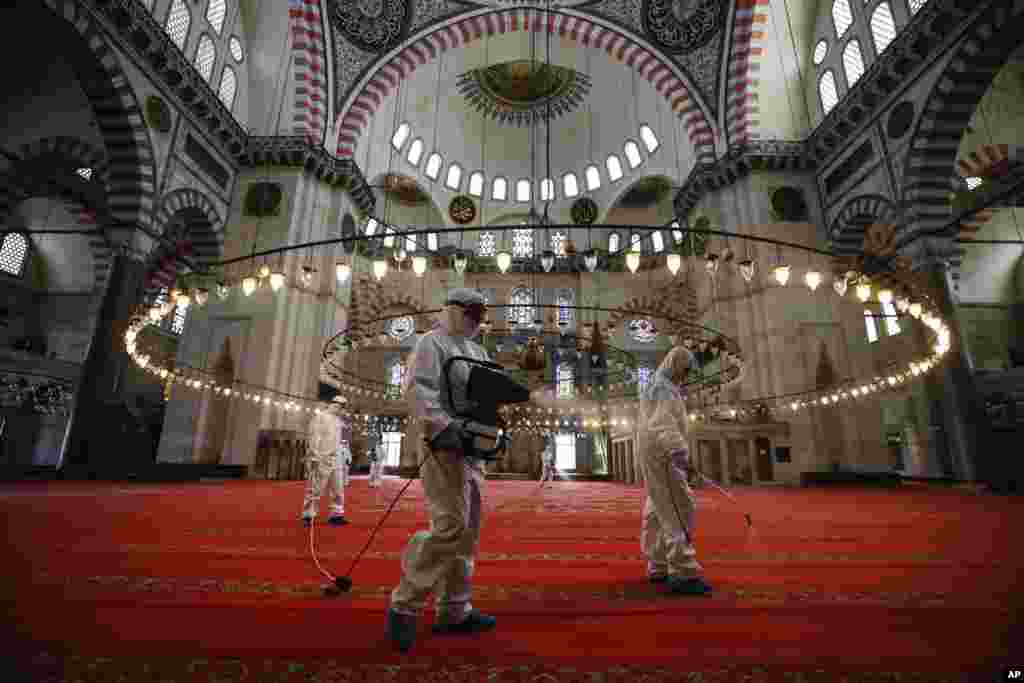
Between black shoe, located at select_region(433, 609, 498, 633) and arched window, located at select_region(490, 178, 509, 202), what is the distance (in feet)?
72.9

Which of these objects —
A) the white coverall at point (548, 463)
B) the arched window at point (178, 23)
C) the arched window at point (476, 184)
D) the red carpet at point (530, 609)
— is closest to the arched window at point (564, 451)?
the white coverall at point (548, 463)

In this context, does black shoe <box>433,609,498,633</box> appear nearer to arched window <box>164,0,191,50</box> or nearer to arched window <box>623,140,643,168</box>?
arched window <box>164,0,191,50</box>

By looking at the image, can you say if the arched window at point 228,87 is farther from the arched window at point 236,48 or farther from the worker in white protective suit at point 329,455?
the worker in white protective suit at point 329,455

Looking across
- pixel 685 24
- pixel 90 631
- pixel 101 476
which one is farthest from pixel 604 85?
pixel 90 631

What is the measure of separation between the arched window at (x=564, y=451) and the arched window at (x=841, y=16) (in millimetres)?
16196

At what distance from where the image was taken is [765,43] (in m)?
14.2

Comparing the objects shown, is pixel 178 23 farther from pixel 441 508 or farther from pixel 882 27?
pixel 882 27

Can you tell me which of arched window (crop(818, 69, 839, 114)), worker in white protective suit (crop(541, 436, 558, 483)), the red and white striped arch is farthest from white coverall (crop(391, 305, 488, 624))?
arched window (crop(818, 69, 839, 114))

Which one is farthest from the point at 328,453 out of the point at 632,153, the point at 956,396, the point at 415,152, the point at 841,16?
the point at 632,153

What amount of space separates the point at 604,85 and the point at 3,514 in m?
22.1

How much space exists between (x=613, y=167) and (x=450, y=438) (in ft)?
71.9

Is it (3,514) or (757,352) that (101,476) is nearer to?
(3,514)

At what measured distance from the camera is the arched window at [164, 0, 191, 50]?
11.3 m

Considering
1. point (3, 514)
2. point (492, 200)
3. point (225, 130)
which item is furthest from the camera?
point (492, 200)
